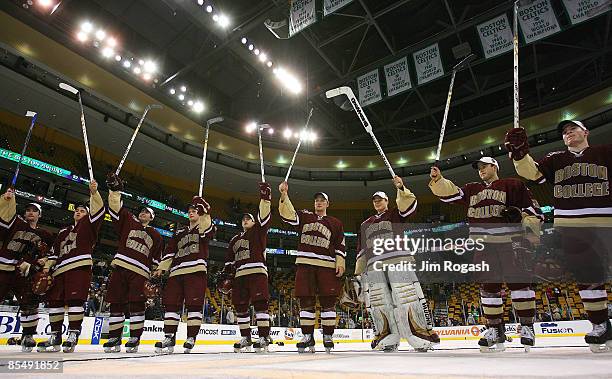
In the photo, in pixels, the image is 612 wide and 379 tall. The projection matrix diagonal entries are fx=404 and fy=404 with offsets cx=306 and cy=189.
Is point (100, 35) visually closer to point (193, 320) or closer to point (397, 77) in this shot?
point (397, 77)

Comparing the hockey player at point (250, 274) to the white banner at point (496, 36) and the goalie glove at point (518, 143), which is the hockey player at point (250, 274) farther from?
the white banner at point (496, 36)

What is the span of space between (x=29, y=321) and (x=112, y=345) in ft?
5.22

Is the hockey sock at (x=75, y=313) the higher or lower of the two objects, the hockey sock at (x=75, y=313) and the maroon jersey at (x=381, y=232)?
the lower

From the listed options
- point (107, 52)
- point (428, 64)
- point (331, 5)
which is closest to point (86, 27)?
point (107, 52)

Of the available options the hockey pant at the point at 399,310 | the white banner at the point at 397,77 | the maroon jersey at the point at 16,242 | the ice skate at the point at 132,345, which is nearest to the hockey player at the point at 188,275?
the ice skate at the point at 132,345

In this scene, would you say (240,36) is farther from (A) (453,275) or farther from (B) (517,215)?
(B) (517,215)

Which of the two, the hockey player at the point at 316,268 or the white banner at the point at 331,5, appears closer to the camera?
the hockey player at the point at 316,268

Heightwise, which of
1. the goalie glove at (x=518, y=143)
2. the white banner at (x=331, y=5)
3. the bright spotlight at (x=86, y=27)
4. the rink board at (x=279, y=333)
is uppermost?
the bright spotlight at (x=86, y=27)

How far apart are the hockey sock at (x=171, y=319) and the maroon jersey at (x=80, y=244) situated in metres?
1.21

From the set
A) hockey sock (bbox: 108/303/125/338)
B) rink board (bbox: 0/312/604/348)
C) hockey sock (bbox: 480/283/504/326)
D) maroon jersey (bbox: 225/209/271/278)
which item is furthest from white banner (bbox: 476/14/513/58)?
hockey sock (bbox: 108/303/125/338)

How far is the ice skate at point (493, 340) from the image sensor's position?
156 inches

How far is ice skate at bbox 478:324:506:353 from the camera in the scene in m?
3.97

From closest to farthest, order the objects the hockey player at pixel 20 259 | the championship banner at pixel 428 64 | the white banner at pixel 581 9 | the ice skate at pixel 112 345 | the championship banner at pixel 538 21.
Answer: the ice skate at pixel 112 345 → the hockey player at pixel 20 259 → the white banner at pixel 581 9 → the championship banner at pixel 538 21 → the championship banner at pixel 428 64

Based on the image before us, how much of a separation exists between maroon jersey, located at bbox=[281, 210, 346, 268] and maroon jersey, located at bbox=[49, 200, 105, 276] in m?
2.55
